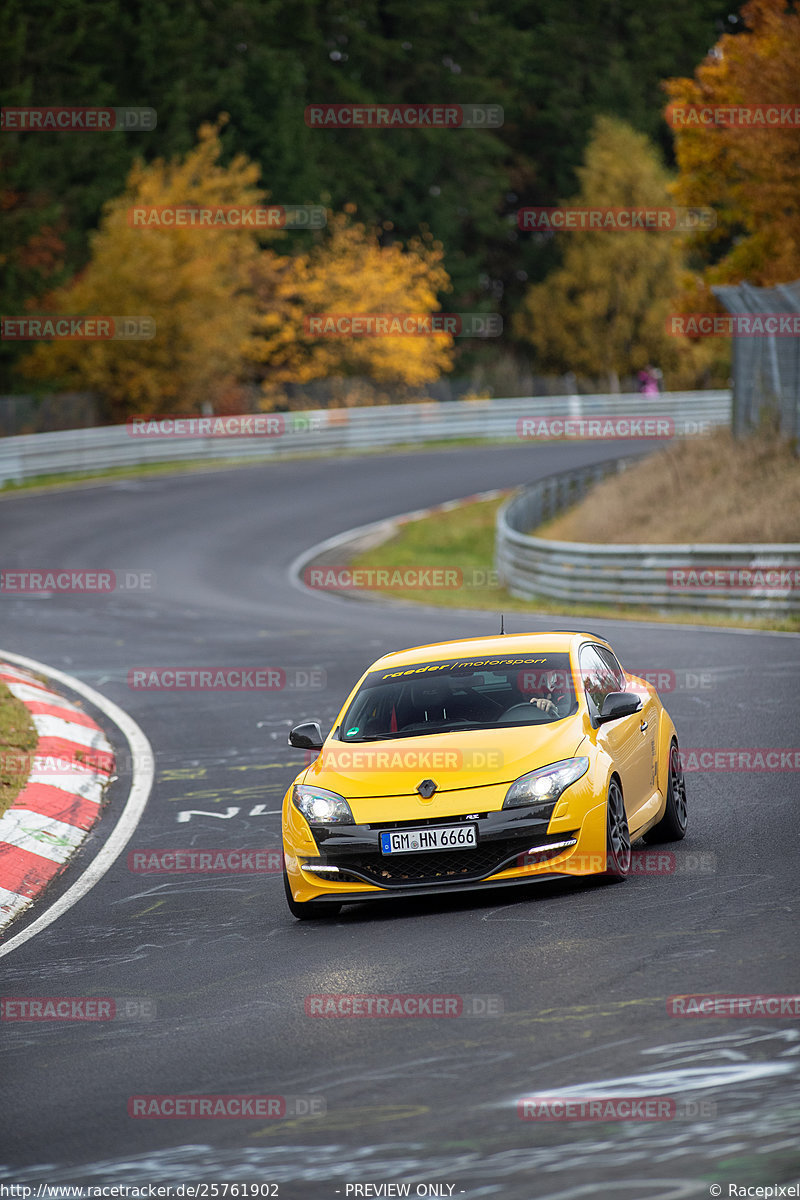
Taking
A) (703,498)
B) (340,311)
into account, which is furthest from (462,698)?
(340,311)

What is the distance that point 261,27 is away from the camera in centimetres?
7312

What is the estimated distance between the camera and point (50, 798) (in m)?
12.9

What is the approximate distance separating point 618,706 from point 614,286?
6997 centimetres

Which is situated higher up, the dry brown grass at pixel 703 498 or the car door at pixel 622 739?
the car door at pixel 622 739

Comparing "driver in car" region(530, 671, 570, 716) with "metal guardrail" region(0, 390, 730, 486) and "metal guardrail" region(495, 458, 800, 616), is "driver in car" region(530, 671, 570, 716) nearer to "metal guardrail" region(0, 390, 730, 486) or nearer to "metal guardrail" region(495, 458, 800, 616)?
"metal guardrail" region(495, 458, 800, 616)

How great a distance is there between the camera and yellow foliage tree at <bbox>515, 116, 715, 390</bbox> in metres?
76.2

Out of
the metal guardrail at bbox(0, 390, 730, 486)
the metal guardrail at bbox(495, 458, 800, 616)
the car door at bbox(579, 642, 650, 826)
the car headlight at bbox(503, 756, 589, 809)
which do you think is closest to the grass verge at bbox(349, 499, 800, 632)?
the metal guardrail at bbox(495, 458, 800, 616)

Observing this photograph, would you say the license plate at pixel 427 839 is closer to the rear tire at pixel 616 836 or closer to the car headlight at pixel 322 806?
the car headlight at pixel 322 806

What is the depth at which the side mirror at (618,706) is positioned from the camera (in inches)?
365

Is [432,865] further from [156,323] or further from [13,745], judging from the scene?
[156,323]

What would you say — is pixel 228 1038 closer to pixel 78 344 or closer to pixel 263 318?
pixel 78 344

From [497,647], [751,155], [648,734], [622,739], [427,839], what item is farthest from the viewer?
[751,155]

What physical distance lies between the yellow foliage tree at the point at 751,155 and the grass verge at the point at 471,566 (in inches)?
329

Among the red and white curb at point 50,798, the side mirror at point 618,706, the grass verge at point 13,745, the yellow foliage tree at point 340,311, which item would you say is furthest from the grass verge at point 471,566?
the yellow foliage tree at point 340,311
